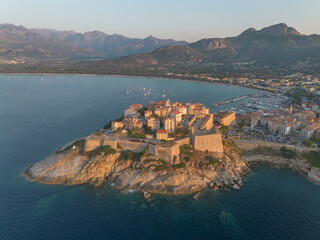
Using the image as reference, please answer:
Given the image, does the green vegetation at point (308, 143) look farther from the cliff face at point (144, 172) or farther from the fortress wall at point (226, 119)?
the fortress wall at point (226, 119)

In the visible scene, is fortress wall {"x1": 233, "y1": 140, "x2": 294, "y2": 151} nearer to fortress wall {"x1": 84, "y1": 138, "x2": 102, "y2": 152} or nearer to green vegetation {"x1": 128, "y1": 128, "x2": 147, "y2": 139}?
green vegetation {"x1": 128, "y1": 128, "x2": 147, "y2": 139}

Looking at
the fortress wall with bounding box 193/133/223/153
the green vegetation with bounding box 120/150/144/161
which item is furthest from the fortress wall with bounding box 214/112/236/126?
the green vegetation with bounding box 120/150/144/161

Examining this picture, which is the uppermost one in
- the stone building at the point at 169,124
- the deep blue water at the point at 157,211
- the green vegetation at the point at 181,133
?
the stone building at the point at 169,124

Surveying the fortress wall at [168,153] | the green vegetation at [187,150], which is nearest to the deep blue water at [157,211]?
the fortress wall at [168,153]

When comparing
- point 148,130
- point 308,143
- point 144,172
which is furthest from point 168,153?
point 308,143

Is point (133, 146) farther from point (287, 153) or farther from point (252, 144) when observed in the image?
point (287, 153)

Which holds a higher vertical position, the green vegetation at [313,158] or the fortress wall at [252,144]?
the fortress wall at [252,144]
